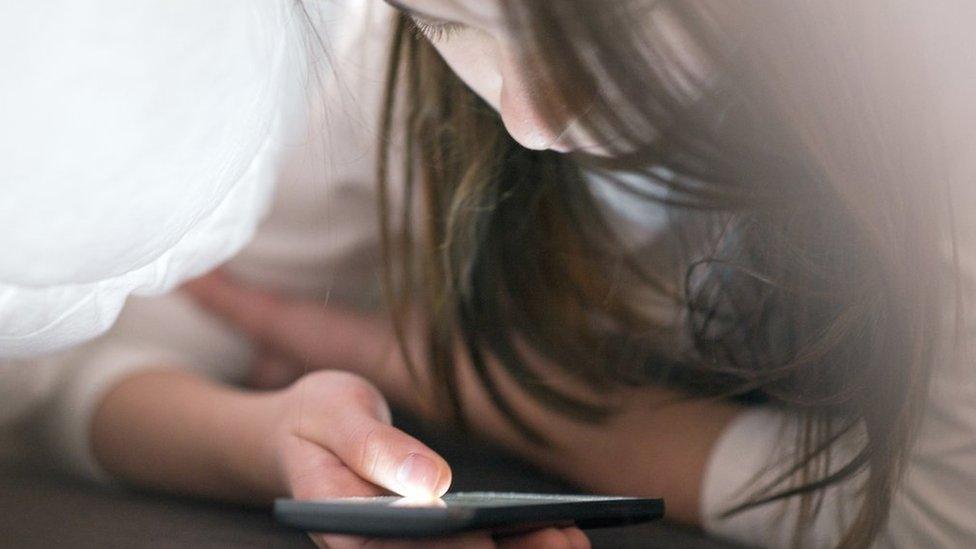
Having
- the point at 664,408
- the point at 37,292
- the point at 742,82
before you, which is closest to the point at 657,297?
the point at 664,408

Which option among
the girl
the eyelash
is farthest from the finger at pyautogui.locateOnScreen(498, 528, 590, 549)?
the eyelash

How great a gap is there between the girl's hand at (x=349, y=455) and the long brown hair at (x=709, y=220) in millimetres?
113

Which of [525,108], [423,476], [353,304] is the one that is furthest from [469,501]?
[353,304]

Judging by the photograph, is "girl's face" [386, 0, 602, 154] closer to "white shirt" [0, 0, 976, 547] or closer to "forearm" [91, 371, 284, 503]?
"white shirt" [0, 0, 976, 547]

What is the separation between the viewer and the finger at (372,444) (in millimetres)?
379

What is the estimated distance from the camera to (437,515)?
31 centimetres

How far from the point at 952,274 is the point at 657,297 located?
0.22 m

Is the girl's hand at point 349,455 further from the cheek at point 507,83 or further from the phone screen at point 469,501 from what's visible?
the cheek at point 507,83

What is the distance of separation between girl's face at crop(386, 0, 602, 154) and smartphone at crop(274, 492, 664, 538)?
0.50 feet

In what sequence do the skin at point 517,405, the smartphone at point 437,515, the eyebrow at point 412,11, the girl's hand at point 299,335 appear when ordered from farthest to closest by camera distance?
the girl's hand at point 299,335
the skin at point 517,405
the eyebrow at point 412,11
the smartphone at point 437,515

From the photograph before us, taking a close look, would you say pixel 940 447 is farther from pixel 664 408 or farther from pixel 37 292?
pixel 37 292

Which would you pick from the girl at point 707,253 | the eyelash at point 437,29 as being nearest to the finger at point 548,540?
the girl at point 707,253

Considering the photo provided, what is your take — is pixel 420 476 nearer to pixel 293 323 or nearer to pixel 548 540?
pixel 548 540

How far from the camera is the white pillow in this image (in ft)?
1.17
